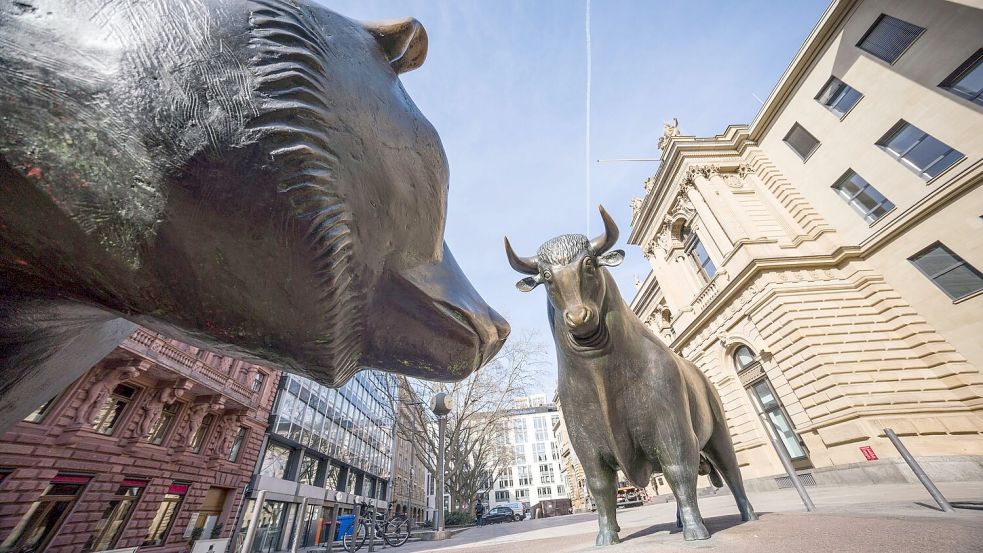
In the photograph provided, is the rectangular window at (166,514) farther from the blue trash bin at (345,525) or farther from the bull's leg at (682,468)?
the bull's leg at (682,468)

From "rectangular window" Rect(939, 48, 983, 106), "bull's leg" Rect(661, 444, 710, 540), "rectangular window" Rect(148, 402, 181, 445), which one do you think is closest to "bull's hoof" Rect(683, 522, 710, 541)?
"bull's leg" Rect(661, 444, 710, 540)

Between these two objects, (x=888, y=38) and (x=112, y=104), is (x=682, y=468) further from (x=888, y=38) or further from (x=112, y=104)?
(x=888, y=38)

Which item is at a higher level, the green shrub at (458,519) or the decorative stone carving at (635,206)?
the decorative stone carving at (635,206)

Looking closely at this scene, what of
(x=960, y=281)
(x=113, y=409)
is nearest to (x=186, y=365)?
(x=113, y=409)

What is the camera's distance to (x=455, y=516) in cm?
2356

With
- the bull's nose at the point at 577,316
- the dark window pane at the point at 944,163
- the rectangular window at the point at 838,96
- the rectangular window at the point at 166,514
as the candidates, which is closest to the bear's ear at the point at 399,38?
the bull's nose at the point at 577,316

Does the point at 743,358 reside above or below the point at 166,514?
above

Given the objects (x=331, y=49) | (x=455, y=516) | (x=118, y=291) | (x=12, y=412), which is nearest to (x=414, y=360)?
(x=118, y=291)

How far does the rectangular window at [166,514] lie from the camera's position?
12.5 metres

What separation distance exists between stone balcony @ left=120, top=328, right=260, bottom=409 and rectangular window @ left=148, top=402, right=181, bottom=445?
1.27 metres

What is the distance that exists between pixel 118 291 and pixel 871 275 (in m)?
17.9

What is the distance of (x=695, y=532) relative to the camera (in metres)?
1.69

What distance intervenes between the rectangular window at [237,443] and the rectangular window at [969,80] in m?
27.7

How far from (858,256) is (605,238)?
632 inches
